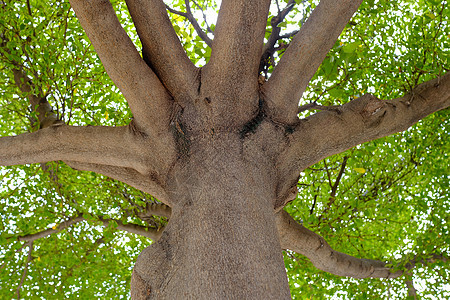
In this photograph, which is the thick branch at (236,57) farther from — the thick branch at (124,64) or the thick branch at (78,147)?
the thick branch at (78,147)

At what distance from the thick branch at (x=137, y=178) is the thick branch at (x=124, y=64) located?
1.82 ft

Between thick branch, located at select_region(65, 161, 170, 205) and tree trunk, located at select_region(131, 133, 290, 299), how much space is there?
28 cm

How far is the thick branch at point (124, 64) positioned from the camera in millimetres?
3297

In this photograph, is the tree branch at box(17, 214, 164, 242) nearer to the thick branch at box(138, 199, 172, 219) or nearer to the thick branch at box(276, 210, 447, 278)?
the thick branch at box(138, 199, 172, 219)

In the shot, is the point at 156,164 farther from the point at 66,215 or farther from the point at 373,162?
the point at 373,162

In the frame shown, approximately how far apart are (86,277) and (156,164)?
17.7 feet

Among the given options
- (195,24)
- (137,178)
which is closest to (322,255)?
(137,178)

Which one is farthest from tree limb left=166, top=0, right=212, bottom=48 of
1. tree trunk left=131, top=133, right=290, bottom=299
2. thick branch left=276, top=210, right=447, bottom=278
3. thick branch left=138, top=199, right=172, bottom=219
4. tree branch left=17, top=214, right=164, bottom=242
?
tree branch left=17, top=214, right=164, bottom=242

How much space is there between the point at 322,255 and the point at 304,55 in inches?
134

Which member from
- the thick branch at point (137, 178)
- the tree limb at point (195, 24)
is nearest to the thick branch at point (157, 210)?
the thick branch at point (137, 178)

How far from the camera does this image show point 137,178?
409cm

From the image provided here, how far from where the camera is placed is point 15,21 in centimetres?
570

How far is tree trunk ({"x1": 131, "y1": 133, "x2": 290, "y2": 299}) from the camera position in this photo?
2.69 meters

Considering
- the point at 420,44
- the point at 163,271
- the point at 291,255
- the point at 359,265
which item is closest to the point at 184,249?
the point at 163,271
